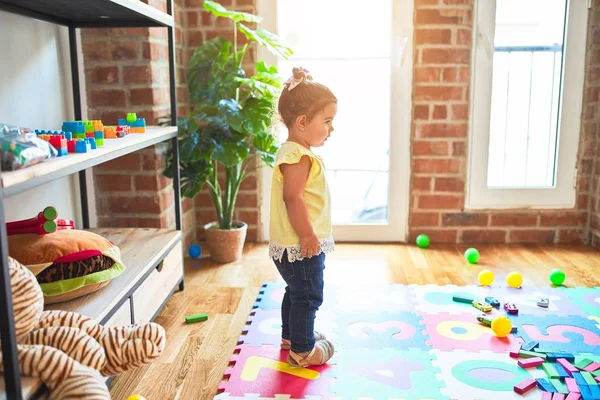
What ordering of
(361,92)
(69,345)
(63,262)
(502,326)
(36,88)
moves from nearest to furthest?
(69,345)
(63,262)
(502,326)
(36,88)
(361,92)

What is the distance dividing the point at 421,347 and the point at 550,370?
0.37 metres

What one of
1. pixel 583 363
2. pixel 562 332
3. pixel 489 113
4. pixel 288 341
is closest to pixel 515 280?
pixel 562 332

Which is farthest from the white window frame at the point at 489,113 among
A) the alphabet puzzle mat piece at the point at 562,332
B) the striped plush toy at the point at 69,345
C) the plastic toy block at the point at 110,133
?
the striped plush toy at the point at 69,345

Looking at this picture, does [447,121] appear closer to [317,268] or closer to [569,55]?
[569,55]

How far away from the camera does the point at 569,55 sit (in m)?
2.82

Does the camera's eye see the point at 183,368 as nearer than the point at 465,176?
Yes

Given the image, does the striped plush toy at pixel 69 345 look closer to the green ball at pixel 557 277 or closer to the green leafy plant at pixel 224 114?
the green leafy plant at pixel 224 114

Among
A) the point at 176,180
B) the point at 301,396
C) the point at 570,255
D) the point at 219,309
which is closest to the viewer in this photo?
the point at 301,396

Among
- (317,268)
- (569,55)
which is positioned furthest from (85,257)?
(569,55)

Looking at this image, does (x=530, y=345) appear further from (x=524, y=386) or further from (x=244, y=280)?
(x=244, y=280)

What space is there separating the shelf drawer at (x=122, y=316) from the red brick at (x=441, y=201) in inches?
69.6

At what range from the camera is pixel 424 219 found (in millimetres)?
3027

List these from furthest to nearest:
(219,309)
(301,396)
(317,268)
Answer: (219,309), (317,268), (301,396)

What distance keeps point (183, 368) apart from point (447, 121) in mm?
1852
